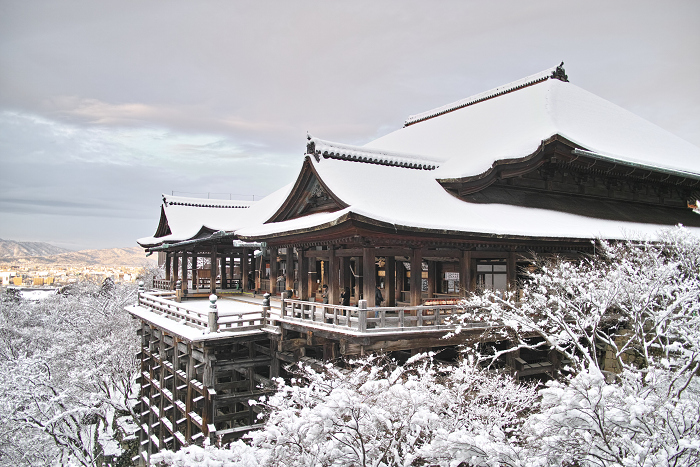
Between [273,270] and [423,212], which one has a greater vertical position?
[423,212]

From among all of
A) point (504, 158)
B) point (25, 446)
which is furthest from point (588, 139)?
point (25, 446)

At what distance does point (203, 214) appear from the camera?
119 ft

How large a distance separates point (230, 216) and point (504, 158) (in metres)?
22.9

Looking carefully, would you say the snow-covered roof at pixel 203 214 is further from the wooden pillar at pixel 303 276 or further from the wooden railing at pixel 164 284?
the wooden pillar at pixel 303 276

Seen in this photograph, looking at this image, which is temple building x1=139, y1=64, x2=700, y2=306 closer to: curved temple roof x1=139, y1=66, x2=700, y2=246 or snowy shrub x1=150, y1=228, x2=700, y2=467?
curved temple roof x1=139, y1=66, x2=700, y2=246

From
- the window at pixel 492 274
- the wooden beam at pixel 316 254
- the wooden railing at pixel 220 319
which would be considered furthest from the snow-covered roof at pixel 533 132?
the wooden railing at pixel 220 319

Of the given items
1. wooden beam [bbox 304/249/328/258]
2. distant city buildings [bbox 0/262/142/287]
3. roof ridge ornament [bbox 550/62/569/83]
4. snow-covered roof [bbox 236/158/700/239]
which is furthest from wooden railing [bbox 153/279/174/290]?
distant city buildings [bbox 0/262/142/287]

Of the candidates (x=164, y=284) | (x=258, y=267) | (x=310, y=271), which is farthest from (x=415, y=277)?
(x=164, y=284)

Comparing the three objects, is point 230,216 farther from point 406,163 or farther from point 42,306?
point 42,306

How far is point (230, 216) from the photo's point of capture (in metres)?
35.6

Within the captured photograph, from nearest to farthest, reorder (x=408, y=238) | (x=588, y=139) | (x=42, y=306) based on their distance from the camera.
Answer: (x=408, y=238), (x=588, y=139), (x=42, y=306)

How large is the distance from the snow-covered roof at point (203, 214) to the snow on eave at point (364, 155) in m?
12.6

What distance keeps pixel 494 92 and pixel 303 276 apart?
63.0ft

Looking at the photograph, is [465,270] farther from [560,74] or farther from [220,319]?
[560,74]
